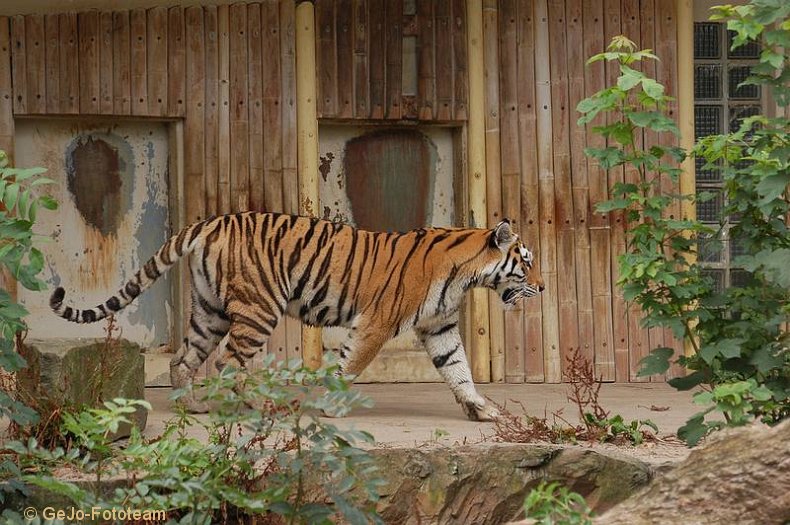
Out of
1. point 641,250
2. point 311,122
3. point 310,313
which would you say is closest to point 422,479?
point 641,250

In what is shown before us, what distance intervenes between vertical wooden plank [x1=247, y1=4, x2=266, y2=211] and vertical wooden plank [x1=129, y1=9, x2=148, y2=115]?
0.75 meters

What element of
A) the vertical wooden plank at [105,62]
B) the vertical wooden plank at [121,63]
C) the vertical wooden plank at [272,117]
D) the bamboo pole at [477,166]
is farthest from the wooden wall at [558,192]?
the vertical wooden plank at [105,62]

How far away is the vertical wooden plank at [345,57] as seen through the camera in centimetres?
1033

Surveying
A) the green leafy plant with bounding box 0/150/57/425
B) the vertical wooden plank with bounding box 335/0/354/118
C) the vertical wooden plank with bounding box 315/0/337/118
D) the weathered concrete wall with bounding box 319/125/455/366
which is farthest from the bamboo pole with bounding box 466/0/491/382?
the green leafy plant with bounding box 0/150/57/425

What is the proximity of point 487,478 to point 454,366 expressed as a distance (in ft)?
6.94

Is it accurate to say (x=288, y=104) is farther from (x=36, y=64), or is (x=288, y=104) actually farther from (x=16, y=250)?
(x=16, y=250)

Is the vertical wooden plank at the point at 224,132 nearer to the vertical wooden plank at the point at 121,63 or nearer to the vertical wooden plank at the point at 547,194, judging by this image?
the vertical wooden plank at the point at 121,63

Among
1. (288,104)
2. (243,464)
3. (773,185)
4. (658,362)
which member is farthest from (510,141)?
(243,464)

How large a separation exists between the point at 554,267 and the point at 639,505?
588 cm

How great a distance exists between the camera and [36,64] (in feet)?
32.4

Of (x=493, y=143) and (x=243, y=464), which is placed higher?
(x=493, y=143)

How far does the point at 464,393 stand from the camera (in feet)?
27.8

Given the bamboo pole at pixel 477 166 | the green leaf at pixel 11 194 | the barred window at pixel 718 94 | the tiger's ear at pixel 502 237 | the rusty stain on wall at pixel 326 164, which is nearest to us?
the green leaf at pixel 11 194

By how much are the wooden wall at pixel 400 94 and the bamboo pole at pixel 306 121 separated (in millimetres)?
64
